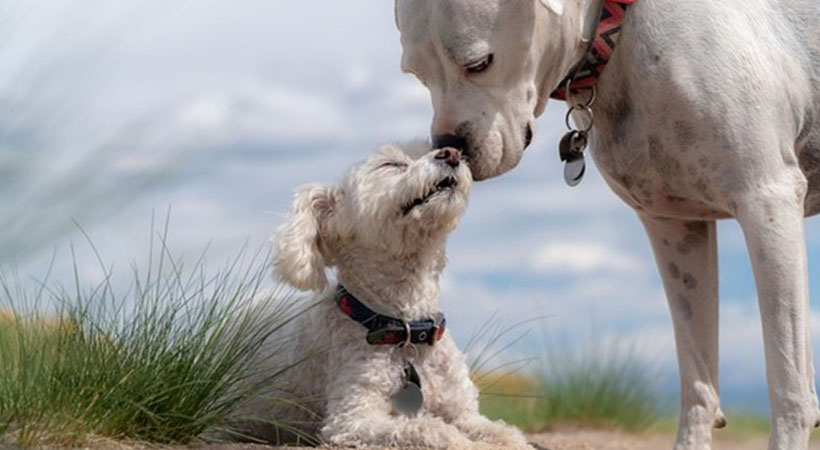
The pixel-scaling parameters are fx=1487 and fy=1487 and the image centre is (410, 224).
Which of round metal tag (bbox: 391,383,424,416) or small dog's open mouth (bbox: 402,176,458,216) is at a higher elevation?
small dog's open mouth (bbox: 402,176,458,216)

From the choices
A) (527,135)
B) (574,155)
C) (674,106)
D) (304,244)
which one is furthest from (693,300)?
(304,244)

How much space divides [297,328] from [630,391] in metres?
3.46

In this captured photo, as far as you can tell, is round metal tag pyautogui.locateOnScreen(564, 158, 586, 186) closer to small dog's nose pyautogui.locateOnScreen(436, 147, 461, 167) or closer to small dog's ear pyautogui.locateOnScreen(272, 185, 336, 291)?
→ small dog's nose pyautogui.locateOnScreen(436, 147, 461, 167)

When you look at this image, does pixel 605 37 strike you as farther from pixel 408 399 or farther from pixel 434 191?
pixel 408 399

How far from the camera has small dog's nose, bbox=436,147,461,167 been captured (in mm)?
5758

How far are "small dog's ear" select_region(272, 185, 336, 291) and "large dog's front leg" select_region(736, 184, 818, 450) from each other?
5.57ft

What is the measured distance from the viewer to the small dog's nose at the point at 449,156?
576cm

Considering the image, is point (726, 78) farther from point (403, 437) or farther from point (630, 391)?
point (630, 391)

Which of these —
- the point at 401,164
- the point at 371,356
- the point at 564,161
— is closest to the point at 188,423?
the point at 371,356

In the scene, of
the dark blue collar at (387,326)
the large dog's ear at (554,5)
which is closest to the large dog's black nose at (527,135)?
the large dog's ear at (554,5)

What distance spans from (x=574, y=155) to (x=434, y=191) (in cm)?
80

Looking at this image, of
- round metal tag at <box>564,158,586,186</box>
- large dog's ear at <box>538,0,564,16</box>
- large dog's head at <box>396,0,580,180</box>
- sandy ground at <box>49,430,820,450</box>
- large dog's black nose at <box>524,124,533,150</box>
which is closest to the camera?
large dog's ear at <box>538,0,564,16</box>

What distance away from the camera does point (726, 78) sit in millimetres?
5891

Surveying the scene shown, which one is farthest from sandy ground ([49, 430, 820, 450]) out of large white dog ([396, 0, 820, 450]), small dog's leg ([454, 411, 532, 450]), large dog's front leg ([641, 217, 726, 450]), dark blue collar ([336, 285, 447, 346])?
large white dog ([396, 0, 820, 450])
